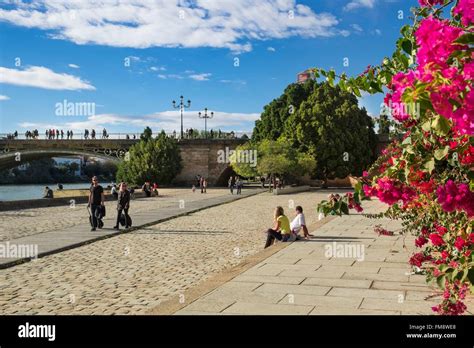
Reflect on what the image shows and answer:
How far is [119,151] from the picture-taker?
62.6 metres

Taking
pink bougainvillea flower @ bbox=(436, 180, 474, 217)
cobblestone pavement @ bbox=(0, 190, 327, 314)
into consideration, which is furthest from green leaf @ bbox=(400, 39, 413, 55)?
cobblestone pavement @ bbox=(0, 190, 327, 314)

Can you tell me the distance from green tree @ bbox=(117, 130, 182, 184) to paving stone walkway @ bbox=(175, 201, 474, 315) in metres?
43.8

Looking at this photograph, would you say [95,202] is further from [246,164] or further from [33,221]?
[246,164]

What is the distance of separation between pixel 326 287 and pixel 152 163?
158ft

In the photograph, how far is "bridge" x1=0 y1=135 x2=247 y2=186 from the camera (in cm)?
6050

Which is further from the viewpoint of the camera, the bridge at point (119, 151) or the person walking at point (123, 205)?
the bridge at point (119, 151)

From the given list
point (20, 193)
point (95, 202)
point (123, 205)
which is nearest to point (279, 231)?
point (123, 205)

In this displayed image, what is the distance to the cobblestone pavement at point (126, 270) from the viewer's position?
23.6 feet

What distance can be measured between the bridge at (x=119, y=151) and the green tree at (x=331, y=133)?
10.4 meters

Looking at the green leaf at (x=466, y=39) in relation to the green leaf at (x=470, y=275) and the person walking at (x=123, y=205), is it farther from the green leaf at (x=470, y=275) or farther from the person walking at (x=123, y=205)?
the person walking at (x=123, y=205)

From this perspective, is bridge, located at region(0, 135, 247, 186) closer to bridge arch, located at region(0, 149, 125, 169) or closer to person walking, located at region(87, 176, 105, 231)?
bridge arch, located at region(0, 149, 125, 169)

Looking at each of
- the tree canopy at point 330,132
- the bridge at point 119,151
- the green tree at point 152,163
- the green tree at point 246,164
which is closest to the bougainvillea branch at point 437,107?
the green tree at point 246,164

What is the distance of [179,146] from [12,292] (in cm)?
5343
